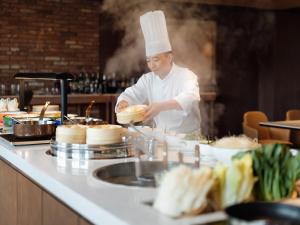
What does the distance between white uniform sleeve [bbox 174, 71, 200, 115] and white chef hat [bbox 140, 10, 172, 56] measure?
0.31 metres

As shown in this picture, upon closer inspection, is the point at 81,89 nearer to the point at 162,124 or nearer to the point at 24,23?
the point at 24,23

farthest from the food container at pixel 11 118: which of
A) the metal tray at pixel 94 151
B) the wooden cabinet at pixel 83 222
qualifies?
the wooden cabinet at pixel 83 222

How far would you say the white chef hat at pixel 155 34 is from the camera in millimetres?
3691

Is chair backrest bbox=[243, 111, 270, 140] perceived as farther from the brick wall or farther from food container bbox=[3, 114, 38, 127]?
food container bbox=[3, 114, 38, 127]

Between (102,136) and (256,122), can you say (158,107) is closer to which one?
(102,136)

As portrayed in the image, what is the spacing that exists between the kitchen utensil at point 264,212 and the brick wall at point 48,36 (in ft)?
23.1

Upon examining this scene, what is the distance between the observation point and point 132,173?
203 centimetres

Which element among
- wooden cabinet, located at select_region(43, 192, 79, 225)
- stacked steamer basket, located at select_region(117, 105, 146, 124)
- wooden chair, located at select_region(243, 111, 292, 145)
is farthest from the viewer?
wooden chair, located at select_region(243, 111, 292, 145)

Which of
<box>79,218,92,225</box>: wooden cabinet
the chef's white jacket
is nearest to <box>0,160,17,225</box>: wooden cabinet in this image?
<box>79,218,92,225</box>: wooden cabinet

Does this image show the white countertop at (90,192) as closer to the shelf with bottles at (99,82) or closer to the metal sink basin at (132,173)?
the metal sink basin at (132,173)

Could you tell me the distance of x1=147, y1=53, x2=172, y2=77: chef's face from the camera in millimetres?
3705

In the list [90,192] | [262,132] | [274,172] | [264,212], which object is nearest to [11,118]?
[90,192]

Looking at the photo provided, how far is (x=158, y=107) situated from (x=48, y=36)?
5477mm

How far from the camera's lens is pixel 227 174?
4.49 ft
